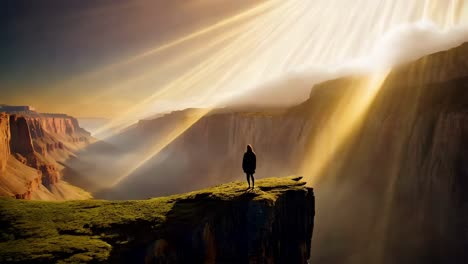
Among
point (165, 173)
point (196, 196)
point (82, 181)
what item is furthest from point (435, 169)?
point (82, 181)

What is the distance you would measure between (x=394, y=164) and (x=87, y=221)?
5541 centimetres

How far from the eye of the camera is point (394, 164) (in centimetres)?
6031

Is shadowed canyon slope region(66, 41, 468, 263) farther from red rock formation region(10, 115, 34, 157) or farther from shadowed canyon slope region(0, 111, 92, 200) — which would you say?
red rock formation region(10, 115, 34, 157)

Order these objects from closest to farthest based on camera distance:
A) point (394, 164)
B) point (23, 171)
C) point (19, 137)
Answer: point (394, 164) → point (23, 171) → point (19, 137)

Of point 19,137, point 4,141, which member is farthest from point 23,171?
point 19,137

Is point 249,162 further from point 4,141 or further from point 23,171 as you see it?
point 4,141

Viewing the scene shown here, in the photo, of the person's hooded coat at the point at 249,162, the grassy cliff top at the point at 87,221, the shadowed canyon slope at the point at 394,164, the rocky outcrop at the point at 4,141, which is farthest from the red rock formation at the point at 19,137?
the person's hooded coat at the point at 249,162

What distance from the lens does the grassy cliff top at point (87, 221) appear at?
1777cm

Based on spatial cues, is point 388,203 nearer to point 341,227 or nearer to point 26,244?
point 341,227

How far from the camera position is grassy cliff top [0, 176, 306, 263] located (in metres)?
17.8

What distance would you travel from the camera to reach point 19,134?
126 m

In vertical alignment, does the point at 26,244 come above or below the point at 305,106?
below

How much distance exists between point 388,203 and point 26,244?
2172 inches

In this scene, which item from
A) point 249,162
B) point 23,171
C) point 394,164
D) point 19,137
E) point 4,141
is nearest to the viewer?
point 249,162
